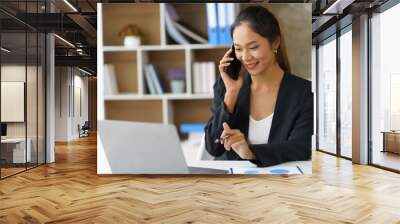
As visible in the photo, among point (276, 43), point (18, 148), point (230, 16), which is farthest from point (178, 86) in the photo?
point (18, 148)

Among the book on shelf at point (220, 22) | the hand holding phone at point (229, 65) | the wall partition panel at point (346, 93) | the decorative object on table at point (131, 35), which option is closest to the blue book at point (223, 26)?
the book on shelf at point (220, 22)

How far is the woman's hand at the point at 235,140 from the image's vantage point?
484 cm

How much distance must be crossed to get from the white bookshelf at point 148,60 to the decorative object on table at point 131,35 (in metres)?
0.05

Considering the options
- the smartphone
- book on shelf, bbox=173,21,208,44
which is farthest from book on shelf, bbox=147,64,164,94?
the smartphone

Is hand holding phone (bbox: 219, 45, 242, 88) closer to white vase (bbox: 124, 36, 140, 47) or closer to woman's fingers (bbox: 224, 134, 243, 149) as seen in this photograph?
woman's fingers (bbox: 224, 134, 243, 149)

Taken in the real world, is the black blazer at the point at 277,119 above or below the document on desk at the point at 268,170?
above

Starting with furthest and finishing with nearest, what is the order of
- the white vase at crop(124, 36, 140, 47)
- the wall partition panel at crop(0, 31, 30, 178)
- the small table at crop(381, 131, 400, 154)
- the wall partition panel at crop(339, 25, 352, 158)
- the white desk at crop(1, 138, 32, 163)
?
the wall partition panel at crop(339, 25, 352, 158) < the small table at crop(381, 131, 400, 154) < the white desk at crop(1, 138, 32, 163) < the wall partition panel at crop(0, 31, 30, 178) < the white vase at crop(124, 36, 140, 47)

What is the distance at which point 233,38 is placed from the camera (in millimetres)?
4746

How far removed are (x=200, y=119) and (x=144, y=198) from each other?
3.67 feet

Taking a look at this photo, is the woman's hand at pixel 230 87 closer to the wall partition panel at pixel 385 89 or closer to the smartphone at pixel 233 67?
the smartphone at pixel 233 67

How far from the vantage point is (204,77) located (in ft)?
15.6

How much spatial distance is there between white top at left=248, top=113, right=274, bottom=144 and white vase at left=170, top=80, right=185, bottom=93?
87 centimetres

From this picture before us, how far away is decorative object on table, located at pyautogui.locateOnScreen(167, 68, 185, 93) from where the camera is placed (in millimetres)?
4723

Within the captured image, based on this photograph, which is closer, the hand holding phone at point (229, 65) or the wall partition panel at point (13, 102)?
the hand holding phone at point (229, 65)
